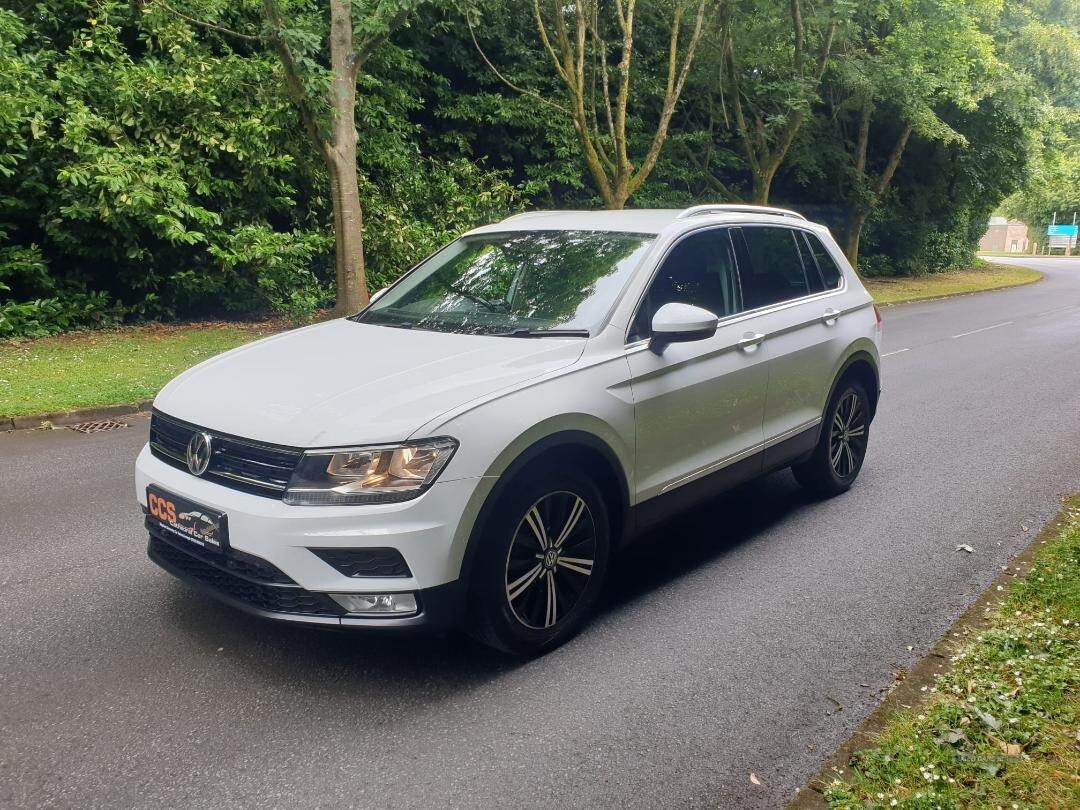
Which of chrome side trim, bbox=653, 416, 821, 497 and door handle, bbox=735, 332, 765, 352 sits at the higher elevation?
door handle, bbox=735, 332, 765, 352

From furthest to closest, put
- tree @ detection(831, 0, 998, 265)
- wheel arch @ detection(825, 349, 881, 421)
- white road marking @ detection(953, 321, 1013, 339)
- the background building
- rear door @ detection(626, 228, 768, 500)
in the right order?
the background building < tree @ detection(831, 0, 998, 265) < white road marking @ detection(953, 321, 1013, 339) < wheel arch @ detection(825, 349, 881, 421) < rear door @ detection(626, 228, 768, 500)

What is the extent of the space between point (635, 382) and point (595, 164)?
42.6ft

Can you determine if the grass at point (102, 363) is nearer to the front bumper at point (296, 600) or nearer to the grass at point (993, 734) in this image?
the front bumper at point (296, 600)

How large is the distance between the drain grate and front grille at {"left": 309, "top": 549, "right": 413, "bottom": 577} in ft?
18.9

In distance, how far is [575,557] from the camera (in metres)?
3.89

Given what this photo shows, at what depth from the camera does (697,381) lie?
14.6 feet

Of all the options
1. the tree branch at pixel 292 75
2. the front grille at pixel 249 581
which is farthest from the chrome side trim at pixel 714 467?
the tree branch at pixel 292 75

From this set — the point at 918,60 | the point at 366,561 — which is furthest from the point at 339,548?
the point at 918,60

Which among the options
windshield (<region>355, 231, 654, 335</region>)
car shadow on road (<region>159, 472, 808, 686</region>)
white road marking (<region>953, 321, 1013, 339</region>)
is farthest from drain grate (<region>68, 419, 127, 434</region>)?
white road marking (<region>953, 321, 1013, 339</region>)

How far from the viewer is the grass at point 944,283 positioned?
24.4 m

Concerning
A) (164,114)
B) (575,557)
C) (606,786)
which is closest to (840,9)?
(164,114)

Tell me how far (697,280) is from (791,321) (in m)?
0.87

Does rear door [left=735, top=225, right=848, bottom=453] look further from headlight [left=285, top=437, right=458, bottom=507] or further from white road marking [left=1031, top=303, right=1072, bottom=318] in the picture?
white road marking [left=1031, top=303, right=1072, bottom=318]

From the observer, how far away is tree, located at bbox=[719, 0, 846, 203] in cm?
1878
